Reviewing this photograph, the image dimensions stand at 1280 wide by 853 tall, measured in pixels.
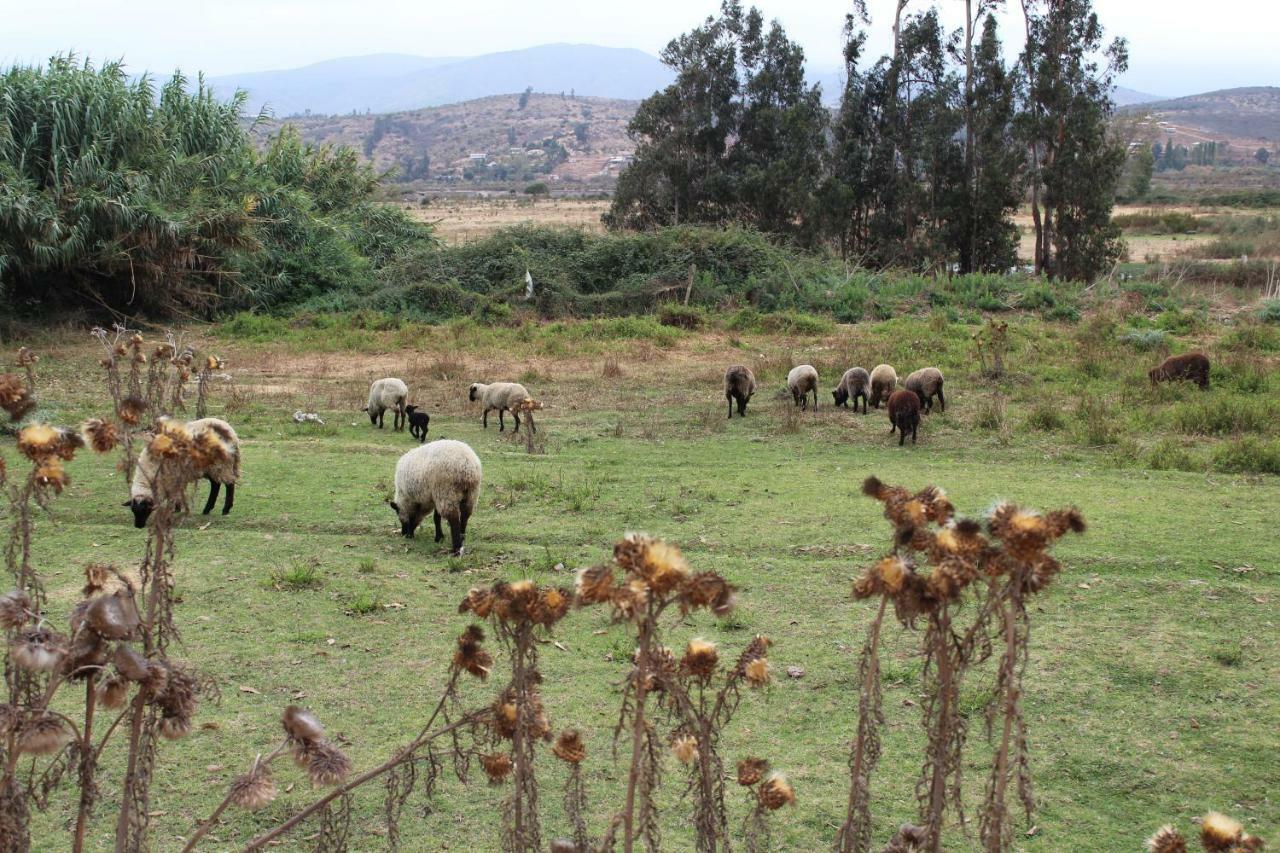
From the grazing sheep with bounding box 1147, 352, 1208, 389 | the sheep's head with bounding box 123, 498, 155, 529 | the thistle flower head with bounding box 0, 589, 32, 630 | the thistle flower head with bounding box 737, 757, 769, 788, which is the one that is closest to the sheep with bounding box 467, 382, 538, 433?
the sheep's head with bounding box 123, 498, 155, 529

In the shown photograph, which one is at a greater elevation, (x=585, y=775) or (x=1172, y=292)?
(x=1172, y=292)

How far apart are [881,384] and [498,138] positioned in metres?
123

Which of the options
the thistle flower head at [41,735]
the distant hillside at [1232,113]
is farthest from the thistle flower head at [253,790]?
the distant hillside at [1232,113]

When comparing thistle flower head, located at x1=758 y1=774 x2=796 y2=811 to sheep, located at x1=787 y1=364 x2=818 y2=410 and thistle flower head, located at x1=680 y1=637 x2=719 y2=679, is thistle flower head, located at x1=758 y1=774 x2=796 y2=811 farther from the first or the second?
sheep, located at x1=787 y1=364 x2=818 y2=410

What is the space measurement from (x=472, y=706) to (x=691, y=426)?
8676 mm

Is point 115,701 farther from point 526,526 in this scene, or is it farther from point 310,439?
point 310,439

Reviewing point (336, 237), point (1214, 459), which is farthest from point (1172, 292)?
point (336, 237)

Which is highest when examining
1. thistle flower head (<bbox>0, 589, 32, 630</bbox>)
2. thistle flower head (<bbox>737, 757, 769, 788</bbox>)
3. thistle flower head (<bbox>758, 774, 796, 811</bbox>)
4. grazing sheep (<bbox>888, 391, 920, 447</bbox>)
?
thistle flower head (<bbox>0, 589, 32, 630</bbox>)

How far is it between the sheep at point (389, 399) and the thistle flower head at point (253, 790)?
12.2 meters

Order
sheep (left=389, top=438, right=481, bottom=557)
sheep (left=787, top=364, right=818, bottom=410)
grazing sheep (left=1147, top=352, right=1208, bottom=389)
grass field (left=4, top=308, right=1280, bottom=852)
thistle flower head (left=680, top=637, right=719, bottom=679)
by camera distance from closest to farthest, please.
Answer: thistle flower head (left=680, top=637, right=719, bottom=679) → grass field (left=4, top=308, right=1280, bottom=852) → sheep (left=389, top=438, right=481, bottom=557) → sheep (left=787, top=364, right=818, bottom=410) → grazing sheep (left=1147, top=352, right=1208, bottom=389)

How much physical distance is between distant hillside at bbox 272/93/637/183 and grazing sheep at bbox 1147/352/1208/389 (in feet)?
289

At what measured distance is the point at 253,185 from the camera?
25.8 metres

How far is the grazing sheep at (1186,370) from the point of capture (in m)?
16.3

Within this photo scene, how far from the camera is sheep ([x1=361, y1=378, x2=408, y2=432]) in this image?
14508 mm
